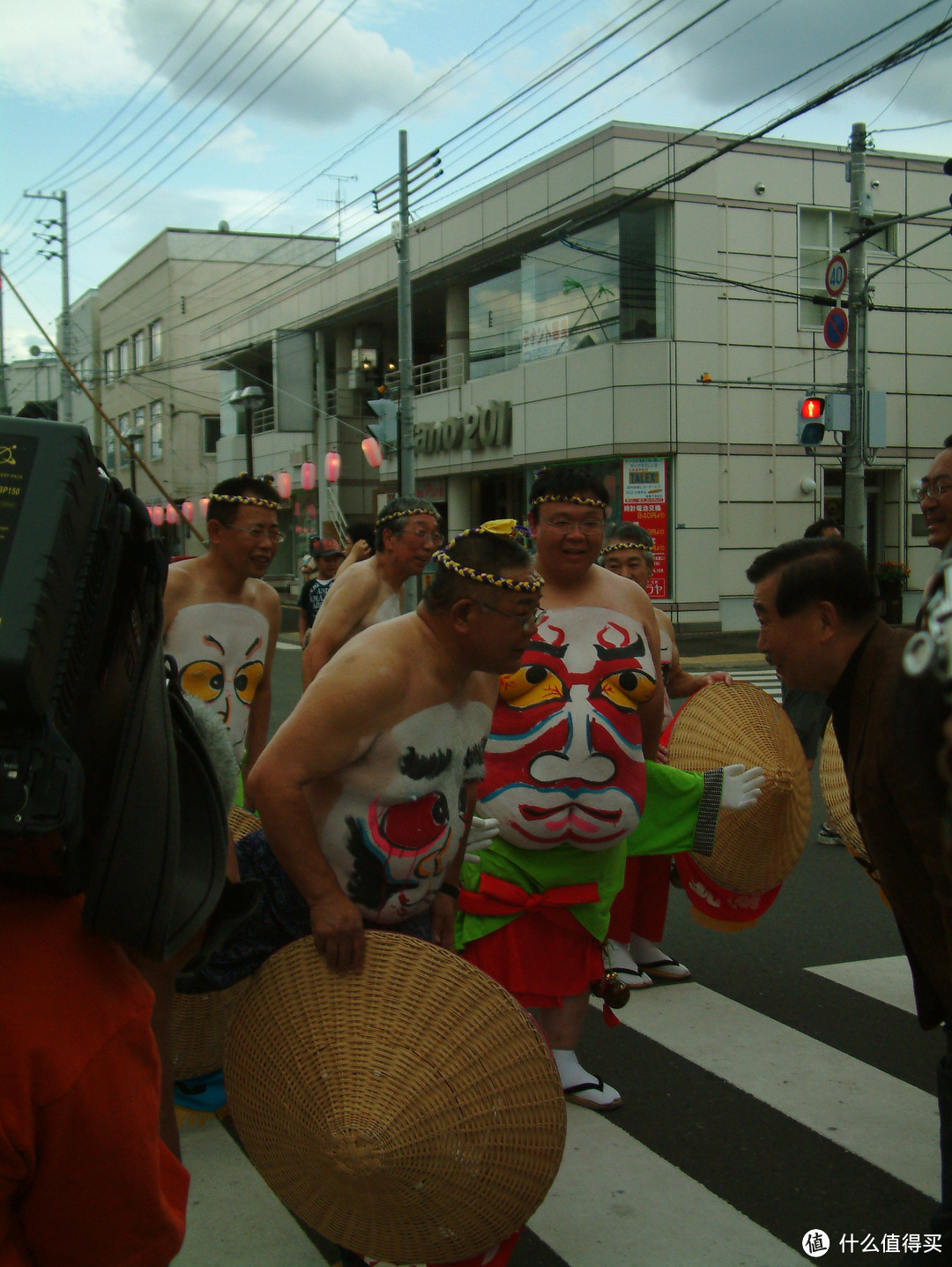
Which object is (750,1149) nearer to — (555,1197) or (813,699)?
(555,1197)

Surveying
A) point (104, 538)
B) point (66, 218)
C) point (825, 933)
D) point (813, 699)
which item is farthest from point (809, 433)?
point (66, 218)

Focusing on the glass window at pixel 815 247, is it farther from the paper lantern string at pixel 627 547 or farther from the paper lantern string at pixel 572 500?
the paper lantern string at pixel 572 500

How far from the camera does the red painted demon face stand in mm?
3588

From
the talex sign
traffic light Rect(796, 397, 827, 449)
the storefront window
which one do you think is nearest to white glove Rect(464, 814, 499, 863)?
traffic light Rect(796, 397, 827, 449)

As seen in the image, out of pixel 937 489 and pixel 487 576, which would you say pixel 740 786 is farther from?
pixel 487 576

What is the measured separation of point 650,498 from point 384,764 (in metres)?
19.5

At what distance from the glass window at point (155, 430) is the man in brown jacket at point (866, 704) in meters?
52.4

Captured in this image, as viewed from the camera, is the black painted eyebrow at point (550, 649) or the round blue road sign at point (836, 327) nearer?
the black painted eyebrow at point (550, 649)

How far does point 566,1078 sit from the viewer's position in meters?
3.71

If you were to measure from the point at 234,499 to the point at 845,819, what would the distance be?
113 inches

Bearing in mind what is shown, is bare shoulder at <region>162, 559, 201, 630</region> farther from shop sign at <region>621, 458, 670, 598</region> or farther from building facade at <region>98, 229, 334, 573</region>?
building facade at <region>98, 229, 334, 573</region>

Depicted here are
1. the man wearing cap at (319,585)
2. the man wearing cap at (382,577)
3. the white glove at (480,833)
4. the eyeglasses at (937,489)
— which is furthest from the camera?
the man wearing cap at (319,585)

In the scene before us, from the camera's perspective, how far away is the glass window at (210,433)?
49.8 metres

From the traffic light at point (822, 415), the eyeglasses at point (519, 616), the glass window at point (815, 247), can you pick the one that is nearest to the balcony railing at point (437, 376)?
the glass window at point (815, 247)
